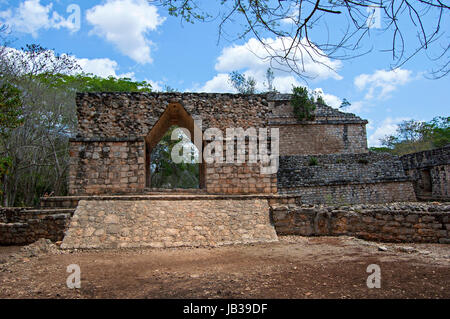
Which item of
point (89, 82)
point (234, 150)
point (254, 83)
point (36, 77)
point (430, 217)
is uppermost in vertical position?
point (254, 83)

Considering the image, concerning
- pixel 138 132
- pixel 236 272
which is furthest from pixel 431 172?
pixel 236 272

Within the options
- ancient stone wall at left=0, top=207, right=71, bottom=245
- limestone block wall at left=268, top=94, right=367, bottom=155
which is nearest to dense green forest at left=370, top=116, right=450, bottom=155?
limestone block wall at left=268, top=94, right=367, bottom=155

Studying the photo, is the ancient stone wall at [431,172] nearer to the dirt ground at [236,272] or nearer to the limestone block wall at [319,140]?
the limestone block wall at [319,140]

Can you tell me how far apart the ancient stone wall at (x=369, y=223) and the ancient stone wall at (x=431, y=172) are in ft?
35.7

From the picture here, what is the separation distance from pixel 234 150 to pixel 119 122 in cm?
346

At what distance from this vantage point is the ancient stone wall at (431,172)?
15909mm

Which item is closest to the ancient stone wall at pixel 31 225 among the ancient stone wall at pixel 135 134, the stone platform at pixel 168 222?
the stone platform at pixel 168 222

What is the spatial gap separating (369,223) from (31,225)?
7.51 meters

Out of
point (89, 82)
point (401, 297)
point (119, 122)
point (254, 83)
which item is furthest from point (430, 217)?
point (254, 83)

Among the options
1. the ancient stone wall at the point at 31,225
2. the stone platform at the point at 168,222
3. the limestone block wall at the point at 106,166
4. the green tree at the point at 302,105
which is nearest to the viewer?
the stone platform at the point at 168,222

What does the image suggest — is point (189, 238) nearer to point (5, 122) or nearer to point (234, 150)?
point (234, 150)

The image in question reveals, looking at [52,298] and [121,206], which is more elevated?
[121,206]
